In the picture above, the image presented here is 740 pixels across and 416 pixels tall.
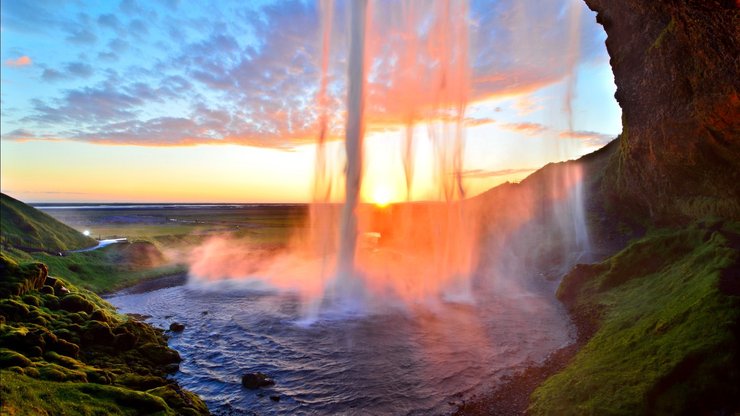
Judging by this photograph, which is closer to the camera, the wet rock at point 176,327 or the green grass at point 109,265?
the wet rock at point 176,327

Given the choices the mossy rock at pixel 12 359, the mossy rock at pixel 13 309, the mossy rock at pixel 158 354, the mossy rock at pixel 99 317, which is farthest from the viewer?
the mossy rock at pixel 158 354

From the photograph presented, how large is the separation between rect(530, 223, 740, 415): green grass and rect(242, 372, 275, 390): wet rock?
14.5 meters

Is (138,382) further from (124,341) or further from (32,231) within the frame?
(32,231)

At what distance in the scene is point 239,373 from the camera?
23141 millimetres

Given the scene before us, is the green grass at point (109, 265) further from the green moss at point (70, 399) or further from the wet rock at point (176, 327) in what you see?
the green moss at point (70, 399)

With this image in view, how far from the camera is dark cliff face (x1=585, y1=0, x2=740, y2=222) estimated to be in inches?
789

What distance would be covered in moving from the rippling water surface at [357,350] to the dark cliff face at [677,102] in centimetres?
1631

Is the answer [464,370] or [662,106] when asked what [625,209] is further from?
[464,370]

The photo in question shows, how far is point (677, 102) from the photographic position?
29406 millimetres

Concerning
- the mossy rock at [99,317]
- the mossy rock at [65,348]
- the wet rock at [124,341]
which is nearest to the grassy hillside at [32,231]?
the mossy rock at [99,317]

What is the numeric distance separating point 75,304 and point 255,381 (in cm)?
1275

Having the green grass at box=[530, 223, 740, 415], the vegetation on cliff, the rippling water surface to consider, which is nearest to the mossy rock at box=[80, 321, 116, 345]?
the vegetation on cliff

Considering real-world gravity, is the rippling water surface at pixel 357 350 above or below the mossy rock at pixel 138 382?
below

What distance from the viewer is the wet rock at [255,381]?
70.5ft
